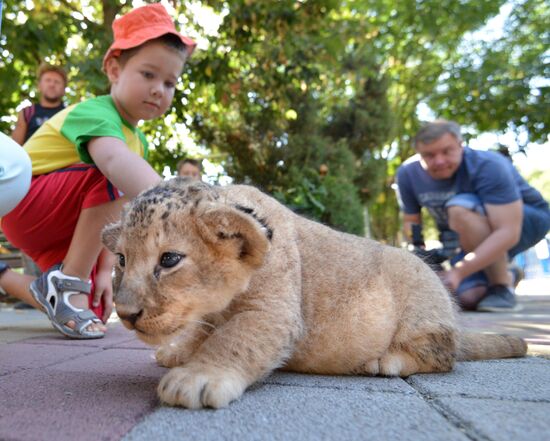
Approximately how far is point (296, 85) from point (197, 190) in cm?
737

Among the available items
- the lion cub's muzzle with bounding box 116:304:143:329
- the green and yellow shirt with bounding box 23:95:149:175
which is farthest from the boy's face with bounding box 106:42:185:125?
the lion cub's muzzle with bounding box 116:304:143:329

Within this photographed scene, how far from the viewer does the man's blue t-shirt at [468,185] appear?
5.54 m

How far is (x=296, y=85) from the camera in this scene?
353 inches

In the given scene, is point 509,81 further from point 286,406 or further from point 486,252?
point 286,406

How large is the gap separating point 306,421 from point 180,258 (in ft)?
2.37

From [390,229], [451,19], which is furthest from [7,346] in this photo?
[390,229]

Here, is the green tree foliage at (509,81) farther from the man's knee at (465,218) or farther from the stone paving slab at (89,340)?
the stone paving slab at (89,340)

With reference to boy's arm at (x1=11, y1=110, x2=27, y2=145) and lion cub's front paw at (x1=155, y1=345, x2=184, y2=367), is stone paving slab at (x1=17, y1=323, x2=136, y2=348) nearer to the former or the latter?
lion cub's front paw at (x1=155, y1=345, x2=184, y2=367)

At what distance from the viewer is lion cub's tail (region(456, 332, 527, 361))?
2.60 metres

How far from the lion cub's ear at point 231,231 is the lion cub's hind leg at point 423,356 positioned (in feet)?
2.72

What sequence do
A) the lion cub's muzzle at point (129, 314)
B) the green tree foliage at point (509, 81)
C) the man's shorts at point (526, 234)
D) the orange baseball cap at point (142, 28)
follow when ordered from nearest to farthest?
the lion cub's muzzle at point (129, 314), the orange baseball cap at point (142, 28), the man's shorts at point (526, 234), the green tree foliage at point (509, 81)

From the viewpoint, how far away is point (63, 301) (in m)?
3.45

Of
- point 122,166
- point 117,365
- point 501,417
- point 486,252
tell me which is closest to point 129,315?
point 117,365

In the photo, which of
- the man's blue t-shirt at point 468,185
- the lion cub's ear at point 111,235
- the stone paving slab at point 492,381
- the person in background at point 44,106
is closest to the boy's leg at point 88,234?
the lion cub's ear at point 111,235
